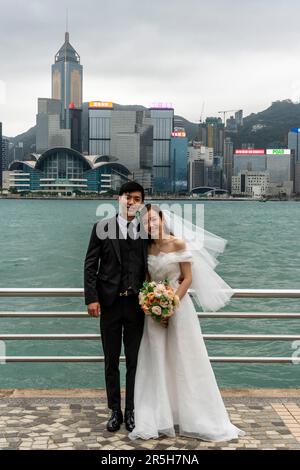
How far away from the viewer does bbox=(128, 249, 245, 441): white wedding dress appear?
160 inches

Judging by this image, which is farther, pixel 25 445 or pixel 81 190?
pixel 81 190

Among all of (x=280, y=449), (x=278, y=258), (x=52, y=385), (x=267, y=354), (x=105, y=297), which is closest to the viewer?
(x=280, y=449)

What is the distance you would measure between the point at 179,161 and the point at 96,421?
16778 cm

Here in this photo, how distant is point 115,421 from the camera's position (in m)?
4.20

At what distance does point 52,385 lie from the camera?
33.2 feet

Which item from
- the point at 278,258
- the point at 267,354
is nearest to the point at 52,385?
the point at 267,354

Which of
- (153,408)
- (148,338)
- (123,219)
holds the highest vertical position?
(123,219)

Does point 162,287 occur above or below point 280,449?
above

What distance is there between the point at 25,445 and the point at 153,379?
3.15 ft

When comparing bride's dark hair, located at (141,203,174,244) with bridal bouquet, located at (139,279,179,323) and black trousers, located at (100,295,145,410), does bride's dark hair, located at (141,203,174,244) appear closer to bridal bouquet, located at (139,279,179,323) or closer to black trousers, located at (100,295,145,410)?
bridal bouquet, located at (139,279,179,323)

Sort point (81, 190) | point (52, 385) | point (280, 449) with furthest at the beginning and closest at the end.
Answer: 1. point (81, 190)
2. point (52, 385)
3. point (280, 449)

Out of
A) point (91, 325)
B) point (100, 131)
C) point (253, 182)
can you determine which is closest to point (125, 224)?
point (91, 325)

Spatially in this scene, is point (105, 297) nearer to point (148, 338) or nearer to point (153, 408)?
point (148, 338)

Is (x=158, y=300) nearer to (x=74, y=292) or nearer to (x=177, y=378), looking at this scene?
(x=177, y=378)
